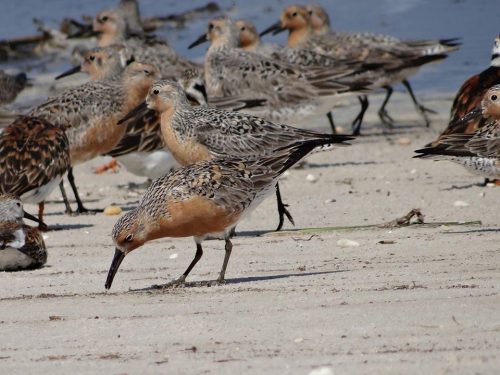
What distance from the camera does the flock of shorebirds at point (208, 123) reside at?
7746mm

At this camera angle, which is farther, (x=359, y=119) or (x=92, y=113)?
(x=359, y=119)

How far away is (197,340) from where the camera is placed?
6.02 meters

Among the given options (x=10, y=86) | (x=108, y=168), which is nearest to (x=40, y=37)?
(x=10, y=86)

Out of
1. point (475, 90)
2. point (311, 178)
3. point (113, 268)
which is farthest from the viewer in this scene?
point (311, 178)

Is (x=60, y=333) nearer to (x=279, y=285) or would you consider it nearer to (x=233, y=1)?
(x=279, y=285)

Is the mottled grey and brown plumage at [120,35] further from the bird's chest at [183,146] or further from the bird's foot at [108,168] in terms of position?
the bird's chest at [183,146]

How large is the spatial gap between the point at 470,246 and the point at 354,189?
338cm

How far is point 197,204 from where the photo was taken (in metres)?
7.58

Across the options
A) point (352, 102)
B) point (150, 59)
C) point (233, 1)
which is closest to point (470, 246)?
point (150, 59)

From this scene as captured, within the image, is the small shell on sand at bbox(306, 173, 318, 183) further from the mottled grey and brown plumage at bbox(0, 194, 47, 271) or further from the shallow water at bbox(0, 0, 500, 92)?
the shallow water at bbox(0, 0, 500, 92)

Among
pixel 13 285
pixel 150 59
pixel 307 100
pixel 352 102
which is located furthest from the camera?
pixel 352 102

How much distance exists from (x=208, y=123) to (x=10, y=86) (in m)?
8.36

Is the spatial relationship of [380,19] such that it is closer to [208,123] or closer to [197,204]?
[208,123]

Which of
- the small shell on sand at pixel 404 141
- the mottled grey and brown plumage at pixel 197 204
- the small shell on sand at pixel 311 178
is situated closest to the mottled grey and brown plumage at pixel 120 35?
the small shell on sand at pixel 404 141
